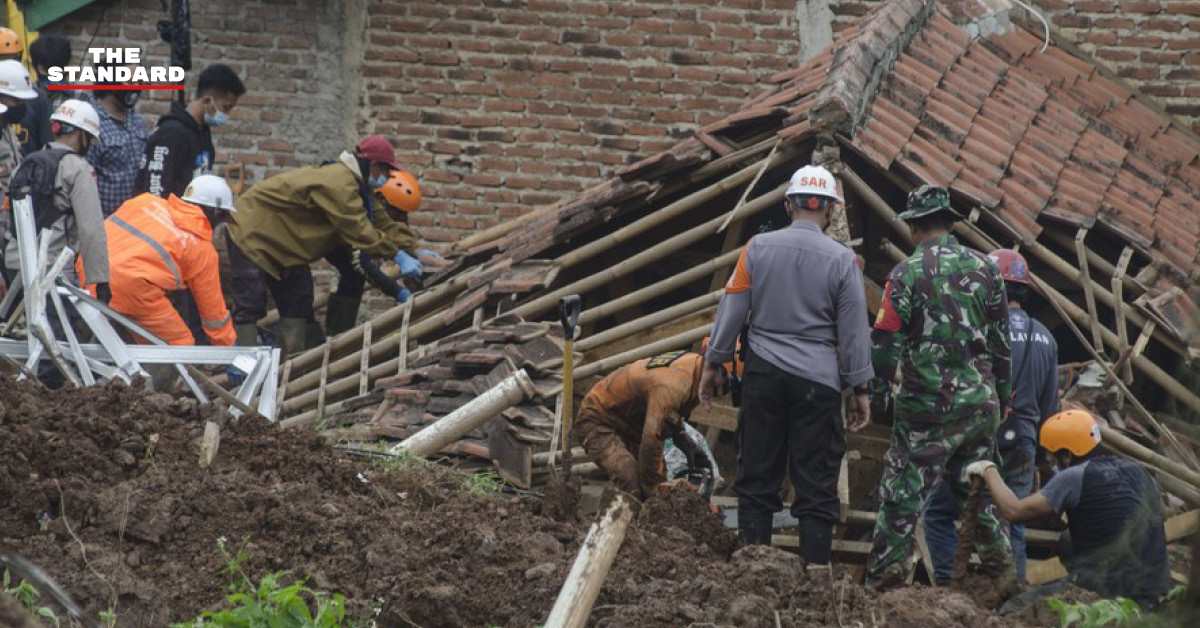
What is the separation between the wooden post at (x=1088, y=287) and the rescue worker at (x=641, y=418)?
2.37 meters

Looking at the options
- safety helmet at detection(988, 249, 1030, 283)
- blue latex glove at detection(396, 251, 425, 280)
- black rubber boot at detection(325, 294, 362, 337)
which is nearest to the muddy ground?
safety helmet at detection(988, 249, 1030, 283)

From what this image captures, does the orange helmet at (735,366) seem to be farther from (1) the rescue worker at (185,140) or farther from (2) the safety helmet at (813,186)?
(1) the rescue worker at (185,140)

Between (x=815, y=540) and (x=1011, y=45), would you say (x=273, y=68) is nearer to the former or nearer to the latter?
(x=1011, y=45)

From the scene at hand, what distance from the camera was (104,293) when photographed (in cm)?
775

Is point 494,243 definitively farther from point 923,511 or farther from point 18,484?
point 18,484

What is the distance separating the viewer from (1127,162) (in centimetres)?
998

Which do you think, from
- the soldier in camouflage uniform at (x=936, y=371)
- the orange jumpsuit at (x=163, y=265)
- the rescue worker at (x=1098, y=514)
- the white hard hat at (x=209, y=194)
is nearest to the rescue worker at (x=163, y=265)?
the orange jumpsuit at (x=163, y=265)

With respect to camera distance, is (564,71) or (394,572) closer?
(394,572)

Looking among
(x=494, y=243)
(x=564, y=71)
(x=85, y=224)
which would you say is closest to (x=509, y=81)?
(x=564, y=71)

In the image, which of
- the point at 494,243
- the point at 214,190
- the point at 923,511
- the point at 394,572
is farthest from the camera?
the point at 494,243

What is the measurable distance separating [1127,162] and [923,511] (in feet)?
14.6

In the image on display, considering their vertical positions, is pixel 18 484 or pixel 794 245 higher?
pixel 794 245

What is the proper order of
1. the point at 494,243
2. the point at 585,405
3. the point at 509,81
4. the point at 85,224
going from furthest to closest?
the point at 509,81, the point at 494,243, the point at 85,224, the point at 585,405

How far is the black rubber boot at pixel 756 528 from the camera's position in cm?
609
